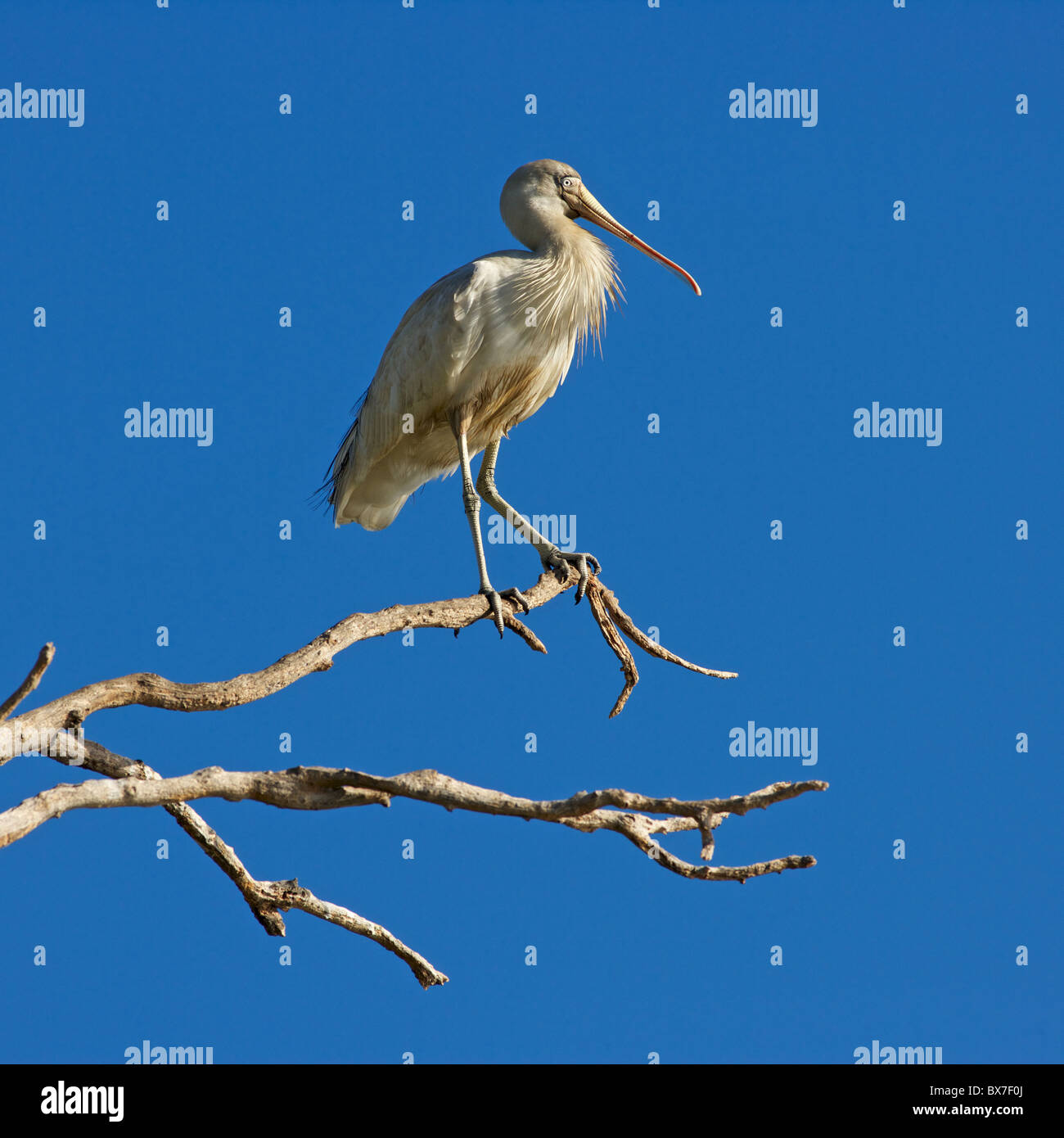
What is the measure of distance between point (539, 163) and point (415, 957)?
4.63 metres

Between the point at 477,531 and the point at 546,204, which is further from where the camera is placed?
the point at 546,204

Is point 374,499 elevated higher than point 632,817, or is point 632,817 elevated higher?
point 374,499

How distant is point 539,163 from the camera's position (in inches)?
308

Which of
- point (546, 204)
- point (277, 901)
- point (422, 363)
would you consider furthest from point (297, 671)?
point (546, 204)

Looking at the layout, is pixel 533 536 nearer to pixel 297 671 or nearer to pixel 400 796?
pixel 297 671

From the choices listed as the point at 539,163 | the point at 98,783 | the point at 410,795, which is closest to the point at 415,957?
the point at 410,795

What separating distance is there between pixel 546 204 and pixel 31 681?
448 cm

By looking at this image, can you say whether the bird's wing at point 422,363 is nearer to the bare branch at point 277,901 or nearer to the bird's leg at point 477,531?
the bird's leg at point 477,531

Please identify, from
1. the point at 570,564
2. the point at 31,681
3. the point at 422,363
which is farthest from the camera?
the point at 422,363

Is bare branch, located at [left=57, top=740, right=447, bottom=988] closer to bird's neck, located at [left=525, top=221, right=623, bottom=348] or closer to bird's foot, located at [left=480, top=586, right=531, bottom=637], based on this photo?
bird's foot, located at [left=480, top=586, right=531, bottom=637]

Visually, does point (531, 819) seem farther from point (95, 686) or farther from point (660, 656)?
point (660, 656)

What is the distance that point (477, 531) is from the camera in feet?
23.4

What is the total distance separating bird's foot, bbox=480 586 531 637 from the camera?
651cm

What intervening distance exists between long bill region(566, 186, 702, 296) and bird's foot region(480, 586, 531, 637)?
2.27 metres
